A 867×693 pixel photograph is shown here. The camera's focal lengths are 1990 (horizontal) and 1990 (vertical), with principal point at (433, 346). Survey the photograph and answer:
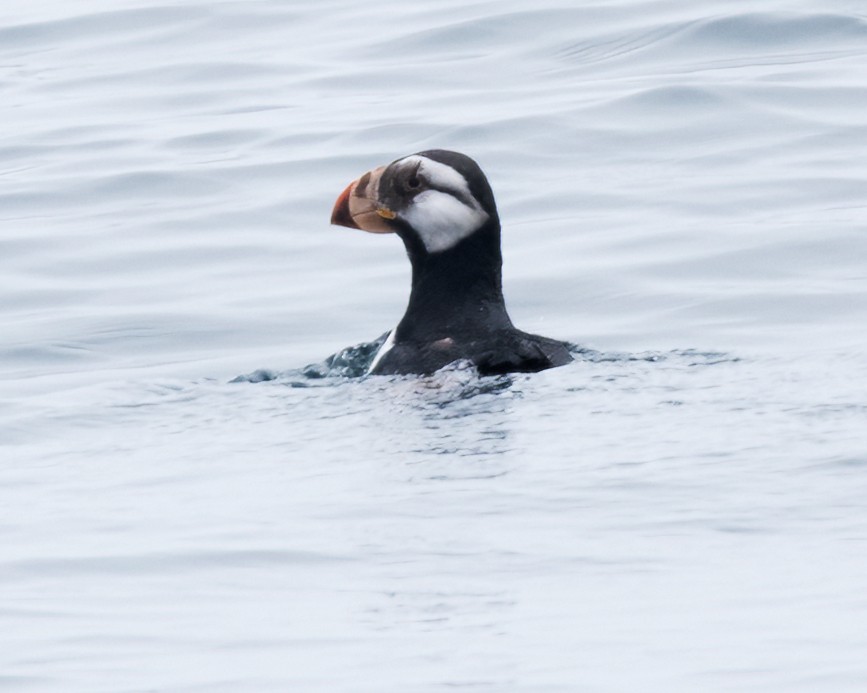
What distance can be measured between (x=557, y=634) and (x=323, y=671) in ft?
1.81

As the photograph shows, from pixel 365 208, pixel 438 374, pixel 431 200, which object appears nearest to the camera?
pixel 438 374

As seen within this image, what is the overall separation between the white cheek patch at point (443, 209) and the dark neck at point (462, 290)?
38mm

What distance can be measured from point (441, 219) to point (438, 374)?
778 mm

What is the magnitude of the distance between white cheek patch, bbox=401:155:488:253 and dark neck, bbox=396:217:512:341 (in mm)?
38

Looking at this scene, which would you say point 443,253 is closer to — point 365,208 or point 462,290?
point 462,290

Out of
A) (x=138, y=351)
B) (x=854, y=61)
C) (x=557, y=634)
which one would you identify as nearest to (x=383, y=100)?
(x=854, y=61)

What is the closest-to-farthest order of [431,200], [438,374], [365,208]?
[438,374] < [431,200] < [365,208]

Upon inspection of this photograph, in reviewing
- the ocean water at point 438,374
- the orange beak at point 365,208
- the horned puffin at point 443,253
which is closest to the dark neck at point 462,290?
the horned puffin at point 443,253

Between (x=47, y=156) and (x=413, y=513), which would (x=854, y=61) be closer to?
(x=47, y=156)

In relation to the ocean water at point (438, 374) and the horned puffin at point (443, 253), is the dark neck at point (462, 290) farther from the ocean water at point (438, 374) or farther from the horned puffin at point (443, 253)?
the ocean water at point (438, 374)

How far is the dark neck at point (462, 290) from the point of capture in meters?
7.41

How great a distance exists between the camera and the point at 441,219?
24.6 feet

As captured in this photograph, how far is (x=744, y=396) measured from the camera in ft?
22.2

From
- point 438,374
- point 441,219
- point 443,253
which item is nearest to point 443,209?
point 441,219
